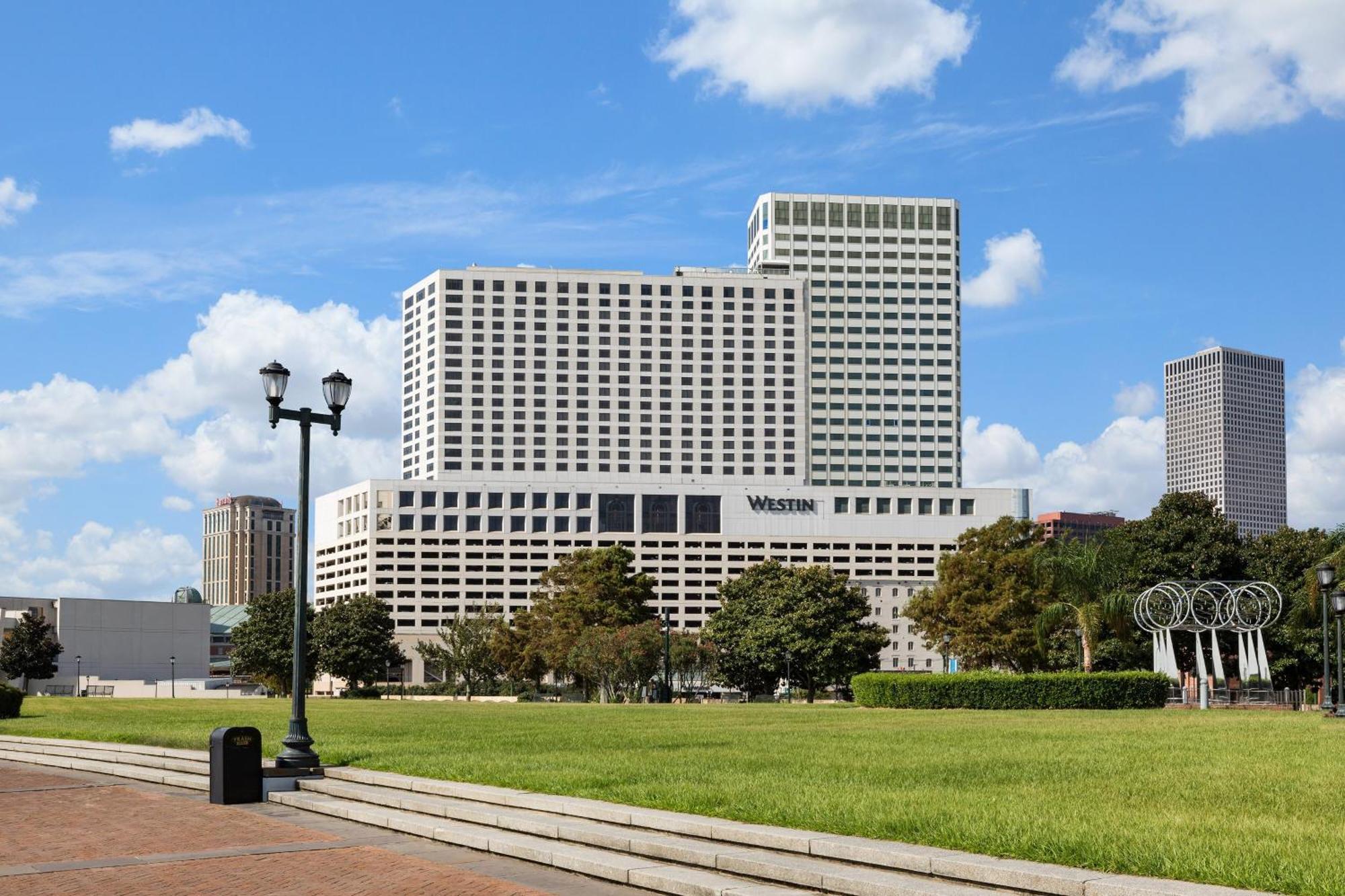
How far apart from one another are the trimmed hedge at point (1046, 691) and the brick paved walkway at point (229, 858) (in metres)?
34.1

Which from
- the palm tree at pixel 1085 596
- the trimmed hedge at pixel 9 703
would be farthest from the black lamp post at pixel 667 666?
the trimmed hedge at pixel 9 703

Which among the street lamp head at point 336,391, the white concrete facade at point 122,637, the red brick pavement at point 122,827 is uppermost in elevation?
the street lamp head at point 336,391

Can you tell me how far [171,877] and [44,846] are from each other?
11.4 feet

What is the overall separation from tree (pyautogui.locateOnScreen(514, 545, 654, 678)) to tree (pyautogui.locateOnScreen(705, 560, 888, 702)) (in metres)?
10.6

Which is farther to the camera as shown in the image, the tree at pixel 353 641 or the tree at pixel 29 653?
the tree at pixel 29 653

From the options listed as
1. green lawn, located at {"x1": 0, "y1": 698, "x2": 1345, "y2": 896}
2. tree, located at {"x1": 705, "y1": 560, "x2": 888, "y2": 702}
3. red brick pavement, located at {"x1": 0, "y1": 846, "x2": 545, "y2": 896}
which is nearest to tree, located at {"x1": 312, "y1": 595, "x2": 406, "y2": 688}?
tree, located at {"x1": 705, "y1": 560, "x2": 888, "y2": 702}

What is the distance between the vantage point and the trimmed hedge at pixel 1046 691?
160 feet

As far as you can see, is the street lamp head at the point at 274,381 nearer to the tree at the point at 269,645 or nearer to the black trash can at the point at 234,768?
the black trash can at the point at 234,768

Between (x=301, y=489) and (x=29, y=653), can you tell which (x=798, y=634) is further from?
(x=29, y=653)

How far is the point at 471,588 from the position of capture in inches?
7830

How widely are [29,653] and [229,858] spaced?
11971cm

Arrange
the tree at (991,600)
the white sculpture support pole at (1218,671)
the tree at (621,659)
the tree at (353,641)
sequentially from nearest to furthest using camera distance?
the white sculpture support pole at (1218,671) → the tree at (991,600) → the tree at (621,659) → the tree at (353,641)

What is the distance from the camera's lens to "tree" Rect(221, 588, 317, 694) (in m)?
108

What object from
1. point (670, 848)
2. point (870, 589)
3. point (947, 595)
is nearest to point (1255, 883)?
point (670, 848)
